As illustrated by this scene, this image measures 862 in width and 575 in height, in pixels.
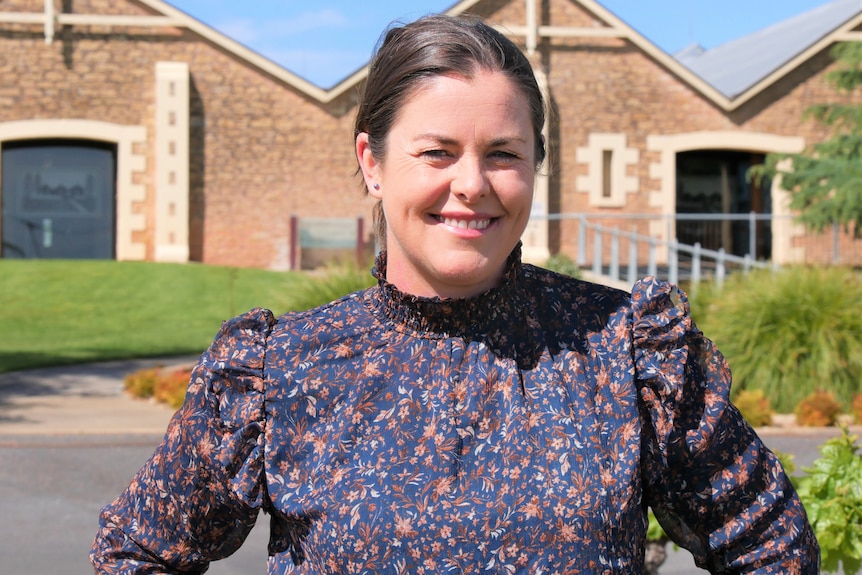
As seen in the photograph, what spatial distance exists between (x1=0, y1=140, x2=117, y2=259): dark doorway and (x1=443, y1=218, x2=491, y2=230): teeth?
23.3 meters

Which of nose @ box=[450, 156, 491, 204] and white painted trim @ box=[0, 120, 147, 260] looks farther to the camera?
white painted trim @ box=[0, 120, 147, 260]

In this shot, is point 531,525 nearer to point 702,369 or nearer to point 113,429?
point 702,369

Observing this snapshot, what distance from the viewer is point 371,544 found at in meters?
1.80

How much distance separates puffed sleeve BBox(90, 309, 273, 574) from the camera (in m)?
1.91

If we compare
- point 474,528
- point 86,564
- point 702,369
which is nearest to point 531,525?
point 474,528

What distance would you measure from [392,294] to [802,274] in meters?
10.7

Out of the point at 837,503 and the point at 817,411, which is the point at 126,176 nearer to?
the point at 817,411

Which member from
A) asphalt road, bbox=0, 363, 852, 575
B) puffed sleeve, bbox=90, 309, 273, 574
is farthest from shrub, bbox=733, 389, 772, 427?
puffed sleeve, bbox=90, 309, 273, 574

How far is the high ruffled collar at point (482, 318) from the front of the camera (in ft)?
6.42

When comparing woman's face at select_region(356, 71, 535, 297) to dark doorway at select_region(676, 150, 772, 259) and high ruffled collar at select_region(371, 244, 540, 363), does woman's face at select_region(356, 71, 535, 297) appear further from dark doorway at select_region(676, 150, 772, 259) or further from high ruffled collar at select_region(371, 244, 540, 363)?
dark doorway at select_region(676, 150, 772, 259)

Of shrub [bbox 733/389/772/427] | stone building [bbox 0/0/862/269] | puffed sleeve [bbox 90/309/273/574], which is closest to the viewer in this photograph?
puffed sleeve [bbox 90/309/273/574]

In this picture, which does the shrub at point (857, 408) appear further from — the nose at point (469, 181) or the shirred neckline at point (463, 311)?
the nose at point (469, 181)

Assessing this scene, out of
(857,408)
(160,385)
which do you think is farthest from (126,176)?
(857,408)

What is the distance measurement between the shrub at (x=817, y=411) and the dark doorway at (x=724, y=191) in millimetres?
15735
